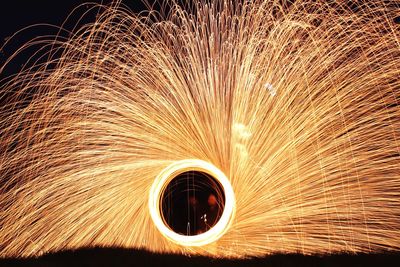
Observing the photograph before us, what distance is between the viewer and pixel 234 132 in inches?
353

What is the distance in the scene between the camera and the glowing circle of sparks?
8047 millimetres

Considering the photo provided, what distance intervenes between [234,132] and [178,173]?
1.20 metres

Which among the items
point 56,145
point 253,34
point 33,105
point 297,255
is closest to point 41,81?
point 33,105

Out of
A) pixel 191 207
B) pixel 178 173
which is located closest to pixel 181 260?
pixel 178 173

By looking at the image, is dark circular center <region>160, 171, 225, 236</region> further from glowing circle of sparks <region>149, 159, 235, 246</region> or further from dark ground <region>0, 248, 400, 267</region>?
dark ground <region>0, 248, 400, 267</region>

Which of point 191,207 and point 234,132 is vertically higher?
point 234,132

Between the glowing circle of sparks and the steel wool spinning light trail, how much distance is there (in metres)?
0.04

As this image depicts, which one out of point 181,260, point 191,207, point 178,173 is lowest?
point 191,207

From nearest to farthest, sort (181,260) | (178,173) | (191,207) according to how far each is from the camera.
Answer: (181,260) < (178,173) < (191,207)

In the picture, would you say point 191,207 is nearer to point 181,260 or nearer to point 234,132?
point 234,132

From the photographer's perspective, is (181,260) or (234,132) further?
(234,132)

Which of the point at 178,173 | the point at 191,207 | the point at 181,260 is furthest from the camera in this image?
the point at 191,207

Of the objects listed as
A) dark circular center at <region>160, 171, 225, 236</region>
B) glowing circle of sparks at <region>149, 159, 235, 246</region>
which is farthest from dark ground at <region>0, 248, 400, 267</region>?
dark circular center at <region>160, 171, 225, 236</region>

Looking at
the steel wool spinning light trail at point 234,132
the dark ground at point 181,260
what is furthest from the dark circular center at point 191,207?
the dark ground at point 181,260
